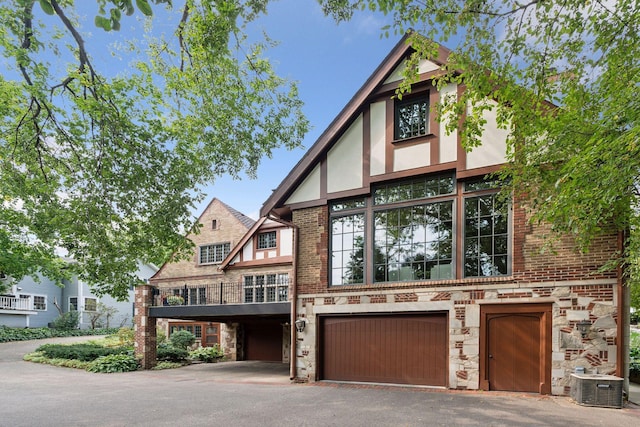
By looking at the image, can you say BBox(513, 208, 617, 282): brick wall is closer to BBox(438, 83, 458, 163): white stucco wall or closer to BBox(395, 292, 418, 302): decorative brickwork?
BBox(438, 83, 458, 163): white stucco wall

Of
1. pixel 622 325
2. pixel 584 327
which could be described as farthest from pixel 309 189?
pixel 622 325

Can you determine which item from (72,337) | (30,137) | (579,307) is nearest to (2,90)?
(30,137)

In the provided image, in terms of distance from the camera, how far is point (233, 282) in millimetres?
20875

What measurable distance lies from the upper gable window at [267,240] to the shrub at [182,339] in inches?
234

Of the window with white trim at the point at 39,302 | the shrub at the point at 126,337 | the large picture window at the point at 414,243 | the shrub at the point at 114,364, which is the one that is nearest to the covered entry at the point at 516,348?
the large picture window at the point at 414,243

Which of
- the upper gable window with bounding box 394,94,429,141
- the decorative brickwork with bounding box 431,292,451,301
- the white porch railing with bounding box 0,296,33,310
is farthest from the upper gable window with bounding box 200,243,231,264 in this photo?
the white porch railing with bounding box 0,296,33,310

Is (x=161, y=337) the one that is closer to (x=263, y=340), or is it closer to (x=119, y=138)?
(x=263, y=340)

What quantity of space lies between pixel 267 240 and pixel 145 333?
21.6 feet

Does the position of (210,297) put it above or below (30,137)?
below

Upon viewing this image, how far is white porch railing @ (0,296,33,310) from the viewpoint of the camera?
30.0 meters

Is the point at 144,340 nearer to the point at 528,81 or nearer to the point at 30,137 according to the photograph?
the point at 30,137

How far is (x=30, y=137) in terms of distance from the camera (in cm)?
880

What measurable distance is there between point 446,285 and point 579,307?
2.73 meters

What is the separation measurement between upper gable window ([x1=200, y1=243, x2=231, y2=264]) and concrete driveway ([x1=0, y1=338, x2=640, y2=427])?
10008 millimetres
